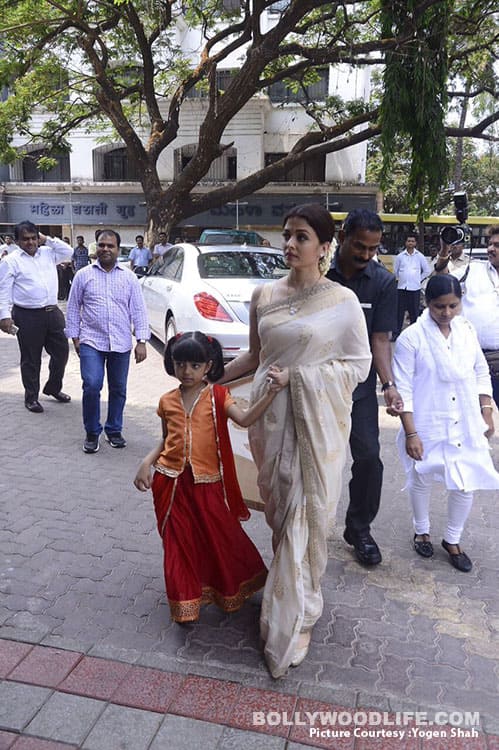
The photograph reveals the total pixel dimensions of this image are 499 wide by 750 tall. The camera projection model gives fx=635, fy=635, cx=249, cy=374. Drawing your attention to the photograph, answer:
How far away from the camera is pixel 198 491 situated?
8.78 ft

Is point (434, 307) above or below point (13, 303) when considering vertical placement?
above

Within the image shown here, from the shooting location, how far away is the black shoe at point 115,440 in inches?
204

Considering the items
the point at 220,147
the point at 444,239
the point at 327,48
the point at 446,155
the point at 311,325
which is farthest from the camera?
the point at 220,147

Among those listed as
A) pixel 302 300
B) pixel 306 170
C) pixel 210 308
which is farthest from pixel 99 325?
pixel 306 170

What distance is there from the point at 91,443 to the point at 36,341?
1586 millimetres

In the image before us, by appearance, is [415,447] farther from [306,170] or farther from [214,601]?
[306,170]

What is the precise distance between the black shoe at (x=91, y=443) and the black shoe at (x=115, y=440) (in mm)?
151

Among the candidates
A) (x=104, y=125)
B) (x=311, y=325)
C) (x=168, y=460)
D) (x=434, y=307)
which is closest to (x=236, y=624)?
(x=168, y=460)

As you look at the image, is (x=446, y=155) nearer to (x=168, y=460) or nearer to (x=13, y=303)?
(x=13, y=303)

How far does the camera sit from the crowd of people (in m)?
2.43

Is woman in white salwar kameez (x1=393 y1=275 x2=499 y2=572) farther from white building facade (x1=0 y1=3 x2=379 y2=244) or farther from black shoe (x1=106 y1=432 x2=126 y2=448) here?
white building facade (x1=0 y1=3 x2=379 y2=244)

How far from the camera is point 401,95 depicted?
370 inches

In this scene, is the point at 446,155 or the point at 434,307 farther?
the point at 446,155

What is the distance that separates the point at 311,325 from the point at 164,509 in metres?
1.01
